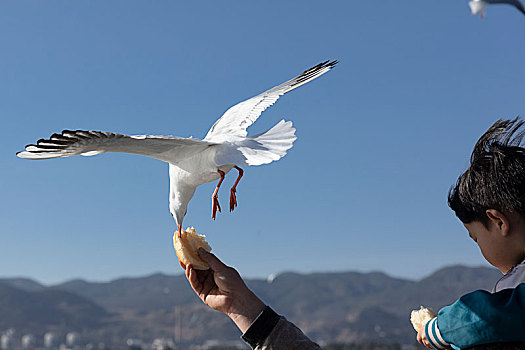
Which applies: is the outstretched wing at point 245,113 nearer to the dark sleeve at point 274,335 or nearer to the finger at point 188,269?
the finger at point 188,269

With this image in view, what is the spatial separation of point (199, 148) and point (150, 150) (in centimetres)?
20

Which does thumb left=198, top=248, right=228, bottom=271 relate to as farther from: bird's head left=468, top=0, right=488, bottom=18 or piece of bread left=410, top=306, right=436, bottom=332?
bird's head left=468, top=0, right=488, bottom=18

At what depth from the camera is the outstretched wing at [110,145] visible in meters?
2.46

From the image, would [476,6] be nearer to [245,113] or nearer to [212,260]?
[212,260]

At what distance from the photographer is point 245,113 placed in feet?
11.3

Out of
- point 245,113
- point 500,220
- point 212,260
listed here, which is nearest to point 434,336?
point 500,220

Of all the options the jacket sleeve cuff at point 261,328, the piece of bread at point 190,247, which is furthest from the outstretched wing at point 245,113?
the jacket sleeve cuff at point 261,328

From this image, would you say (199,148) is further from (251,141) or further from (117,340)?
(117,340)

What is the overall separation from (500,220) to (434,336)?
0.44 meters

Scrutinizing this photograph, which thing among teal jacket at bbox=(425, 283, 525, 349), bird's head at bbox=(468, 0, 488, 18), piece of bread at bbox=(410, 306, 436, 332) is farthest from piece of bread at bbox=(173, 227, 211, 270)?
bird's head at bbox=(468, 0, 488, 18)

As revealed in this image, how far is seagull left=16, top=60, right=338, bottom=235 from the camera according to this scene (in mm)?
2455

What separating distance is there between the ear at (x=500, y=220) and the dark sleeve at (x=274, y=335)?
0.71 meters

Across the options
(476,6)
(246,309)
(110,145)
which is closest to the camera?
(476,6)

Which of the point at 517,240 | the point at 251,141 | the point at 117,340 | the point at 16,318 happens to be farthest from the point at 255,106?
the point at 16,318
